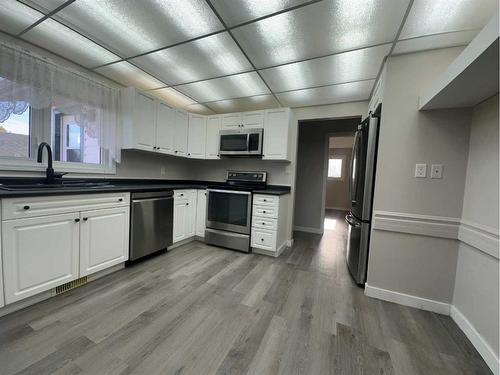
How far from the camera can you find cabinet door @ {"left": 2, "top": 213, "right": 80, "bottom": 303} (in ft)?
4.76

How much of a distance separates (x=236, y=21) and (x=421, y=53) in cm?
167

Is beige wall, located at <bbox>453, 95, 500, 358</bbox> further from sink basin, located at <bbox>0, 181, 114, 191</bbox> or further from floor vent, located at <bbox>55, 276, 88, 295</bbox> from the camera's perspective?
sink basin, located at <bbox>0, 181, 114, 191</bbox>

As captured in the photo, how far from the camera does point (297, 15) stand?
4.74 ft

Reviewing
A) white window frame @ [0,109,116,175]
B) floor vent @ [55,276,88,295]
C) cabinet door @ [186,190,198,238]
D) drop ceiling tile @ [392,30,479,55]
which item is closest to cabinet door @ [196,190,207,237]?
cabinet door @ [186,190,198,238]

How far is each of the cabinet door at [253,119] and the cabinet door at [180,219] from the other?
156 centimetres

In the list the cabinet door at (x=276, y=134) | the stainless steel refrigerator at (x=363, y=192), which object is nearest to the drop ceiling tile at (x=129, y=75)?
the cabinet door at (x=276, y=134)

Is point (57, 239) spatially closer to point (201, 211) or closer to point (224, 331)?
point (224, 331)

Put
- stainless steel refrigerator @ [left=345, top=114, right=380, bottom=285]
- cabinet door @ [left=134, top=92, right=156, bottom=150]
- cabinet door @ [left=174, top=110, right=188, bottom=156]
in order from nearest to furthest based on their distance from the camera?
1. stainless steel refrigerator @ [left=345, top=114, right=380, bottom=285]
2. cabinet door @ [left=134, top=92, right=156, bottom=150]
3. cabinet door @ [left=174, top=110, right=188, bottom=156]

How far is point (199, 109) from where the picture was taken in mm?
3637

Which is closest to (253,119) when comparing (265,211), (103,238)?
(265,211)

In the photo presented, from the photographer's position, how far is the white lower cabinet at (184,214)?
2.95 m

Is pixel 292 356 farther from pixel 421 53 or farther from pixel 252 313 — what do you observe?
pixel 421 53

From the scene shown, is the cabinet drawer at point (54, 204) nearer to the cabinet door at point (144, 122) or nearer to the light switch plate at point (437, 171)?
the cabinet door at point (144, 122)

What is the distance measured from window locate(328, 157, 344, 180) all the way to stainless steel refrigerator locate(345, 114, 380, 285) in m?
5.67
